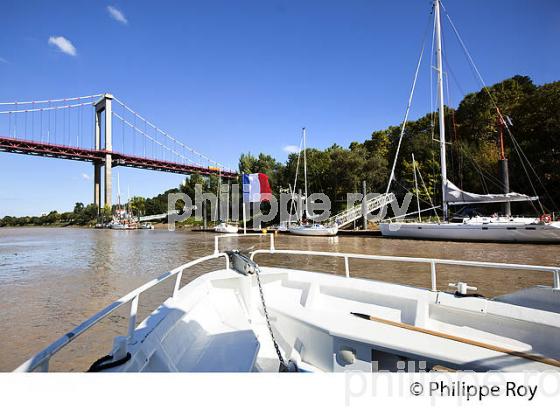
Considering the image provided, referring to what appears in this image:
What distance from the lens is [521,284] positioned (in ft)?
34.2

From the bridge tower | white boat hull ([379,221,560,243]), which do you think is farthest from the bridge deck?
white boat hull ([379,221,560,243])

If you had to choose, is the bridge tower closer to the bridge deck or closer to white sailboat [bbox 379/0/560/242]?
the bridge deck

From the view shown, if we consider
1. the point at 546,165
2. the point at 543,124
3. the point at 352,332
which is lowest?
the point at 352,332

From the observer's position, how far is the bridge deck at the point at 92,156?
58875 millimetres

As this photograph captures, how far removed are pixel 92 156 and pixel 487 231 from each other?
77.7 meters

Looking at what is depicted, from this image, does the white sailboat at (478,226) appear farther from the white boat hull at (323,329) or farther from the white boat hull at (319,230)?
the white boat hull at (323,329)

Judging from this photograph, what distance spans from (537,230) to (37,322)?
28568 millimetres

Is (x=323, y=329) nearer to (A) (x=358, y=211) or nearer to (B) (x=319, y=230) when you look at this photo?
(B) (x=319, y=230)

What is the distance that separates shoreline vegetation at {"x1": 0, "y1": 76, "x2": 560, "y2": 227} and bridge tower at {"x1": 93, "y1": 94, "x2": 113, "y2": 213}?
39.0m

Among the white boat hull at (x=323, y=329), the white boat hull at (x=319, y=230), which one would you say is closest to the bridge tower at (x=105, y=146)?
the white boat hull at (x=319, y=230)
